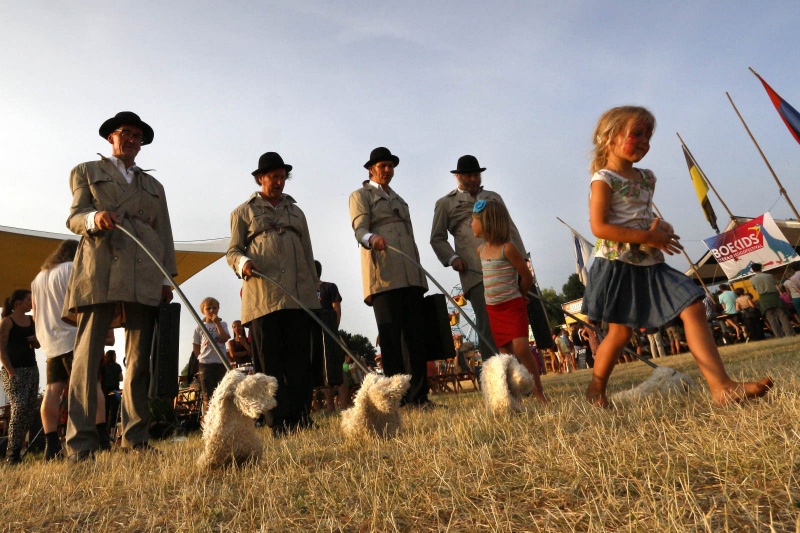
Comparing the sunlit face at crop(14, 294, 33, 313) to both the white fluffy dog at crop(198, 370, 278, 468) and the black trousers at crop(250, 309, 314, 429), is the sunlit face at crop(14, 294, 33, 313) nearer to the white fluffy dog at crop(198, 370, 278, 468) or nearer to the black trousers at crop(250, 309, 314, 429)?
the black trousers at crop(250, 309, 314, 429)

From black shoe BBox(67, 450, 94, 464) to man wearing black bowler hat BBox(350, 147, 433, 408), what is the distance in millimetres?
2339

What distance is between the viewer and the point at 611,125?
3480 millimetres

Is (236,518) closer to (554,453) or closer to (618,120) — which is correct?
(554,453)

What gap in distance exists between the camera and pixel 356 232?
5359mm

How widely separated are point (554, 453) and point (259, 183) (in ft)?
12.3

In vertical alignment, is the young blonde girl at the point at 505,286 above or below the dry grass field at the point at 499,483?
above

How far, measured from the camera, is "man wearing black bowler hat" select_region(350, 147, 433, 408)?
205 inches

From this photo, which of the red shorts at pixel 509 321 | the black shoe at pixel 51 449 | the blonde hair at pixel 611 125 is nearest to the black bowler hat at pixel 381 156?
the red shorts at pixel 509 321

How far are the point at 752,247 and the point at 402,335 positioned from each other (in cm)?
1563

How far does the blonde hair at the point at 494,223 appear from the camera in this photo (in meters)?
4.80

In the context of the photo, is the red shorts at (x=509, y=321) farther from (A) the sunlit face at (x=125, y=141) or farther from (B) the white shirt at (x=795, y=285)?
(B) the white shirt at (x=795, y=285)

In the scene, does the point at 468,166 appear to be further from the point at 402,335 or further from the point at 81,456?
the point at 81,456

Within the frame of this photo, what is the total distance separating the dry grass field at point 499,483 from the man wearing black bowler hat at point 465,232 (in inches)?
92.9

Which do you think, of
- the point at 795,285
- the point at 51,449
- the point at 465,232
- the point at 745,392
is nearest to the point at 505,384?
the point at 745,392
